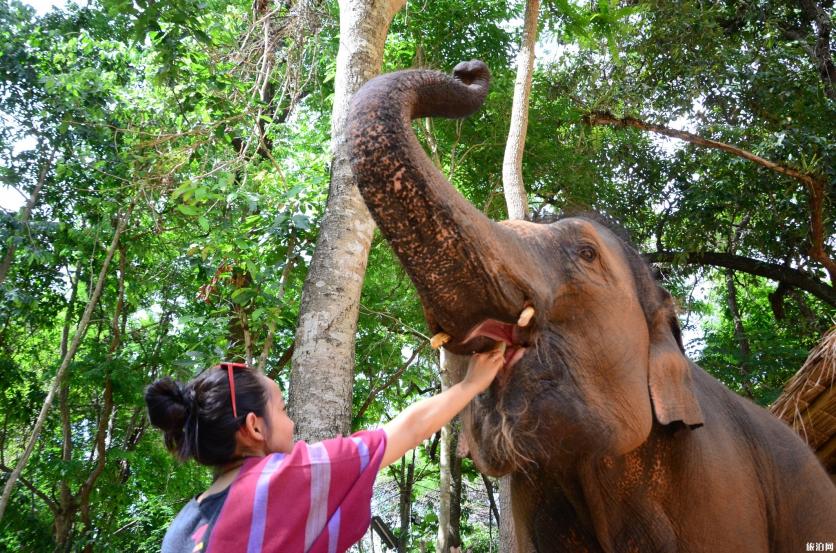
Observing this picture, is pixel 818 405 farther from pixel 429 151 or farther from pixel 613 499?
pixel 429 151

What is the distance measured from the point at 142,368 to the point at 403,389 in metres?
5.36

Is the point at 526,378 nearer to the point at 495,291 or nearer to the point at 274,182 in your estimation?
the point at 495,291

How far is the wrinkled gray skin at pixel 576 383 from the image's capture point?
5.58 feet

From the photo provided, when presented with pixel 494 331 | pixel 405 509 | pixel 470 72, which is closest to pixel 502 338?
pixel 494 331

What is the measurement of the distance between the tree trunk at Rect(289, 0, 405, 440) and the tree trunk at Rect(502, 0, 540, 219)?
106 centimetres

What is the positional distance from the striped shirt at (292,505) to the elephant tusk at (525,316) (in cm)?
46

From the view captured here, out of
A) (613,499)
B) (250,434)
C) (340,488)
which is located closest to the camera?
(340,488)

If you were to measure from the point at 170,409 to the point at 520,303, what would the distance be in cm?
93

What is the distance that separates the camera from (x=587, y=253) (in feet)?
7.23

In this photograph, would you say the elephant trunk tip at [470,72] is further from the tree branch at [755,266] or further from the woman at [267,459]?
the tree branch at [755,266]

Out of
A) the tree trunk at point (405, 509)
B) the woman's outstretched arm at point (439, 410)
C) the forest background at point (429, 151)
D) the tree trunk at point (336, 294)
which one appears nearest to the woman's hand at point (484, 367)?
the woman's outstretched arm at point (439, 410)

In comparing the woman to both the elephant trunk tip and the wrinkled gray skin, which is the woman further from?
the elephant trunk tip

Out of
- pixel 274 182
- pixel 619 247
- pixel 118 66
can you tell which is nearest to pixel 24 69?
pixel 118 66

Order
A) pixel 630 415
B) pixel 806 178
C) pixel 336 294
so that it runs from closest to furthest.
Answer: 1. pixel 630 415
2. pixel 336 294
3. pixel 806 178
